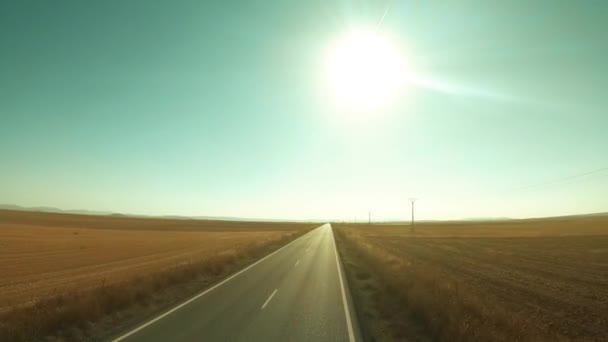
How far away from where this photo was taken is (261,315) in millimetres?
9820

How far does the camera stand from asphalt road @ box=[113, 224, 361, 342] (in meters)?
7.89

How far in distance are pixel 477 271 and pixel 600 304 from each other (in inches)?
372

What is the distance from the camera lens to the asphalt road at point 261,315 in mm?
7891

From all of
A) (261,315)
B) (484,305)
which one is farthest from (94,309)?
(484,305)

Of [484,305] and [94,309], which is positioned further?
[484,305]

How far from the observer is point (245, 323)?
8.91 m

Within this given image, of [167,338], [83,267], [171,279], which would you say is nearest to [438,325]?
[167,338]

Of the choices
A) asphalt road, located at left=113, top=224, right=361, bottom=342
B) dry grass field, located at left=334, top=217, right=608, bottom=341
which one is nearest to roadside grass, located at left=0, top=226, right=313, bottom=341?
asphalt road, located at left=113, top=224, right=361, bottom=342

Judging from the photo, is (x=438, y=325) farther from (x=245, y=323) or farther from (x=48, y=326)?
(x=48, y=326)

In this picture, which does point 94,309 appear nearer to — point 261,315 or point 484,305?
point 261,315

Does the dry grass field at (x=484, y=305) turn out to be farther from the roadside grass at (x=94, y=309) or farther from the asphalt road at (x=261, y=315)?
the roadside grass at (x=94, y=309)

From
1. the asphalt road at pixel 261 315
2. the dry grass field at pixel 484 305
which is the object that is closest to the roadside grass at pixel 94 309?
the asphalt road at pixel 261 315

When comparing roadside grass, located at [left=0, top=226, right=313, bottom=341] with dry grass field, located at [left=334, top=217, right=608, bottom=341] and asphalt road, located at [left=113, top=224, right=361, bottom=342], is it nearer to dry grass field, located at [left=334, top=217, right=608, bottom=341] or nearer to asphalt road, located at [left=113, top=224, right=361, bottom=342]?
asphalt road, located at [left=113, top=224, right=361, bottom=342]

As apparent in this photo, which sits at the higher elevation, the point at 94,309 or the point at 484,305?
the point at 484,305
